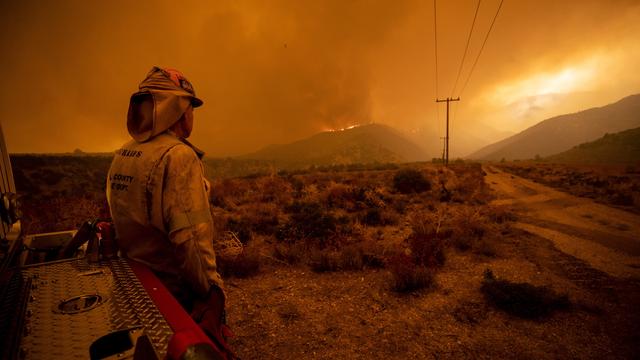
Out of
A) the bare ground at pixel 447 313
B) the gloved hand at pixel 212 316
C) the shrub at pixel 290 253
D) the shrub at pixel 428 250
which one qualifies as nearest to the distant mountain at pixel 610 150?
the bare ground at pixel 447 313

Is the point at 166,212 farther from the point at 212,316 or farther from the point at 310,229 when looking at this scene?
the point at 310,229

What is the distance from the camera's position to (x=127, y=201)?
2.19m

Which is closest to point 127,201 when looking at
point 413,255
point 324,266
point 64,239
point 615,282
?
point 64,239

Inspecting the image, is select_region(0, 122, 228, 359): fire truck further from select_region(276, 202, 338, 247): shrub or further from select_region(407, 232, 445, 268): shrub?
select_region(276, 202, 338, 247): shrub

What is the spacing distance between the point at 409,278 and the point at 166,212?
492 cm

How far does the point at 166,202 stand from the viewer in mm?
2043

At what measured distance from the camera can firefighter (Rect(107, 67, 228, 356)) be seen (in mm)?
2016

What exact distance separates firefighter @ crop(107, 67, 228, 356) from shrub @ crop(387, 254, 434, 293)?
4330mm

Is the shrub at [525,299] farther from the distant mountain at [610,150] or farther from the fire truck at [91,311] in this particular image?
the distant mountain at [610,150]

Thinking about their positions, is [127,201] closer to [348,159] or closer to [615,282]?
[615,282]

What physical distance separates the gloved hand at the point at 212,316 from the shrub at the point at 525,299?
16.4 feet

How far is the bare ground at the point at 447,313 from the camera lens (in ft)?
13.5

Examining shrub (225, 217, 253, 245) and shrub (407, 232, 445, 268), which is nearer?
shrub (407, 232, 445, 268)

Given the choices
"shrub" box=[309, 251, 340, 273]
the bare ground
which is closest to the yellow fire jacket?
the bare ground
